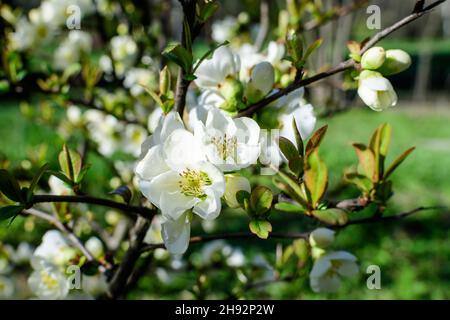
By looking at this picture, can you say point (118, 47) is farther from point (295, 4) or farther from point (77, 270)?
point (77, 270)

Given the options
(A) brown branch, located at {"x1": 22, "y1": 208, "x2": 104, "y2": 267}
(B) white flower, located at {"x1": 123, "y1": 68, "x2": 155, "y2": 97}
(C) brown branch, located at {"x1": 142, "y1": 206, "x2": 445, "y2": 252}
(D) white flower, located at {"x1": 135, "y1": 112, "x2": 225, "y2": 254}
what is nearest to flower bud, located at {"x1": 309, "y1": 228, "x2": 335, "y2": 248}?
(C) brown branch, located at {"x1": 142, "y1": 206, "x2": 445, "y2": 252}

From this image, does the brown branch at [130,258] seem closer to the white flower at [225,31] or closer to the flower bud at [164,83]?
the flower bud at [164,83]

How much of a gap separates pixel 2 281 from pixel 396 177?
3581 mm

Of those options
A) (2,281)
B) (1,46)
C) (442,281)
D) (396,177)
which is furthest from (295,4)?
(396,177)

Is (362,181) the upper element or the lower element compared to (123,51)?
lower

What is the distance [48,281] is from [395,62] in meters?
0.70

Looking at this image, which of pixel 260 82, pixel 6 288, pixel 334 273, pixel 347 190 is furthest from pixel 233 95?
pixel 347 190

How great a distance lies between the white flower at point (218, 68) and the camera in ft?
2.47

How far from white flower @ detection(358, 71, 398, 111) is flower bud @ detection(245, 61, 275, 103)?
5.0 inches

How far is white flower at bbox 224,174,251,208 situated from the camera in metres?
0.63

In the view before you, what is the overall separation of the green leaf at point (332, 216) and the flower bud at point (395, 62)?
0.20 metres

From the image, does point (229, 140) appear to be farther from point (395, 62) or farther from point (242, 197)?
point (395, 62)

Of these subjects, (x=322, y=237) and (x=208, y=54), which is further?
(x=322, y=237)

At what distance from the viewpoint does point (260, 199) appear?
642mm
